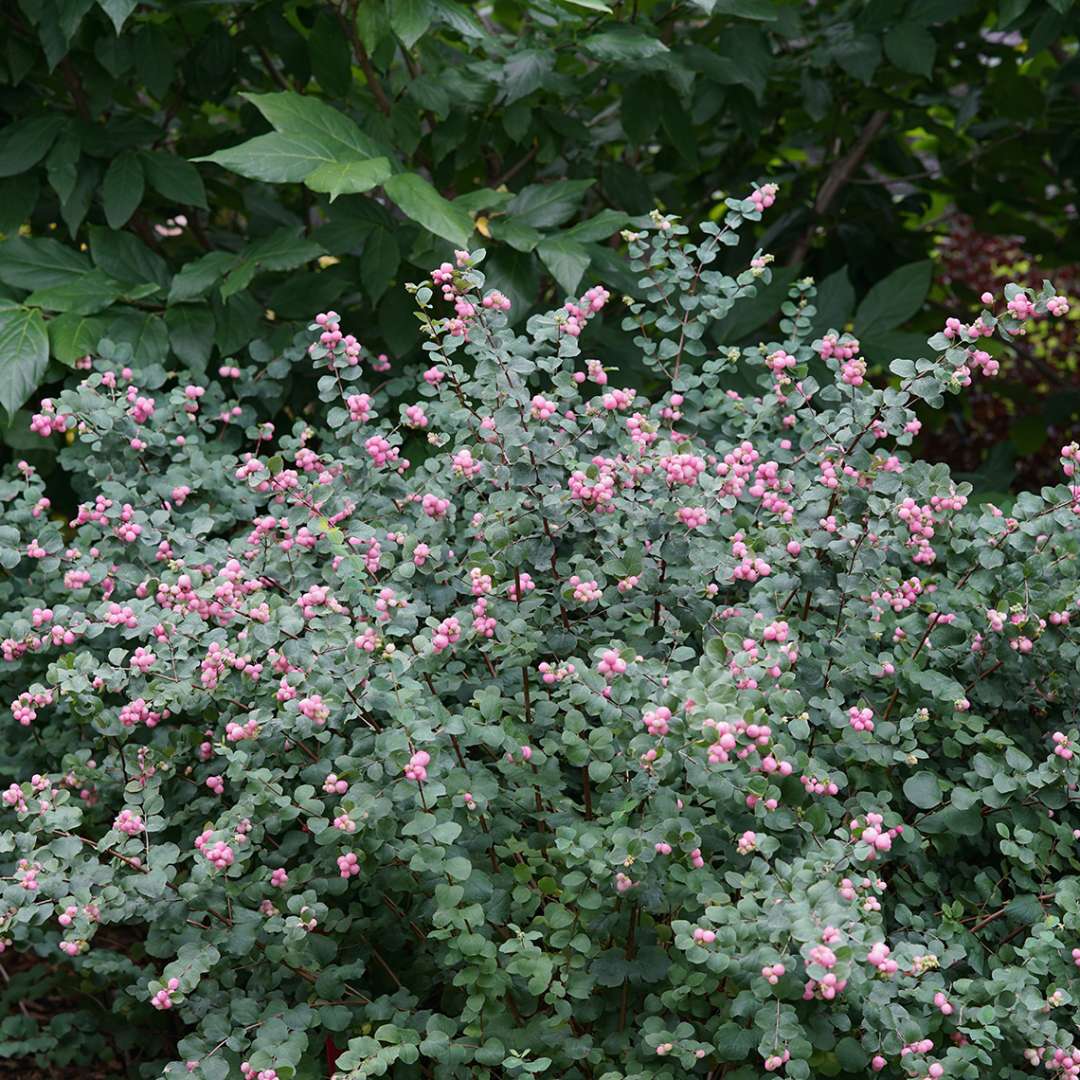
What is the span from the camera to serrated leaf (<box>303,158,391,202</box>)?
93.1 inches

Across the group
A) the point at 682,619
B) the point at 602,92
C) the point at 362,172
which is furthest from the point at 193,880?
the point at 602,92

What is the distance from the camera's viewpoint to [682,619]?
85.0 inches

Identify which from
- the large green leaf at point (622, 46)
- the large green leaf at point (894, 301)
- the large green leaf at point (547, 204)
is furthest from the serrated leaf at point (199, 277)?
the large green leaf at point (894, 301)

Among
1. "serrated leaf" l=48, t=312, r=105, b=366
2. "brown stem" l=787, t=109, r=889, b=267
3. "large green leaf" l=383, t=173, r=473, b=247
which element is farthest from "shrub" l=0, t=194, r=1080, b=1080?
"brown stem" l=787, t=109, r=889, b=267

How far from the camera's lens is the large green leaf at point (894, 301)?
3170 mm

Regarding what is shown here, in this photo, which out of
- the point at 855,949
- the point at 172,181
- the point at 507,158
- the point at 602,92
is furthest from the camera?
the point at 602,92

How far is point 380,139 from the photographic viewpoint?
2992 millimetres

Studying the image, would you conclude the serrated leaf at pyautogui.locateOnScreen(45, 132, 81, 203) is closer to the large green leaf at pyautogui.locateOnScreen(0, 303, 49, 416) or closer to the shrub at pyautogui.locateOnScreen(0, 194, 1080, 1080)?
the large green leaf at pyautogui.locateOnScreen(0, 303, 49, 416)

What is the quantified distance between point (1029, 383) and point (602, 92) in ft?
6.93

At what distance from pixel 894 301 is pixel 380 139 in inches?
48.4

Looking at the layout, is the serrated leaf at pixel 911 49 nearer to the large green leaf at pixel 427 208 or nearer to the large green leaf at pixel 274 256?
the large green leaf at pixel 427 208

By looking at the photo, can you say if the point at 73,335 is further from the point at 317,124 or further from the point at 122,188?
the point at 317,124

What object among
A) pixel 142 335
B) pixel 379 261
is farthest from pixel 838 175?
pixel 142 335

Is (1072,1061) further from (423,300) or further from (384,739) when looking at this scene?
(423,300)
